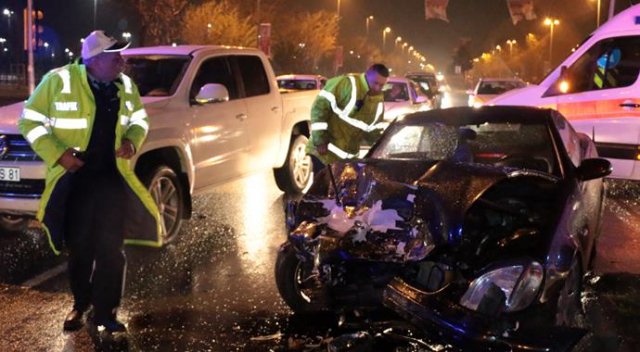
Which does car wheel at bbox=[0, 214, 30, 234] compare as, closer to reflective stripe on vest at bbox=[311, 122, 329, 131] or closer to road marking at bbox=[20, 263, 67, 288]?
road marking at bbox=[20, 263, 67, 288]

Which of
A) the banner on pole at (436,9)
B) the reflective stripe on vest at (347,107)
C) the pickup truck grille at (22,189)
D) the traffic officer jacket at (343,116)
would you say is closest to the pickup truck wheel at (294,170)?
the traffic officer jacket at (343,116)

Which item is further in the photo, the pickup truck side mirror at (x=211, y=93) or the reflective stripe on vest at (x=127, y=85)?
the pickup truck side mirror at (x=211, y=93)

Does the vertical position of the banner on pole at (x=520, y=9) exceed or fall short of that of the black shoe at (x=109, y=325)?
it exceeds it

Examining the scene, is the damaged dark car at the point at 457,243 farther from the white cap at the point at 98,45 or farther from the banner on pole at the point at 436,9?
the banner on pole at the point at 436,9

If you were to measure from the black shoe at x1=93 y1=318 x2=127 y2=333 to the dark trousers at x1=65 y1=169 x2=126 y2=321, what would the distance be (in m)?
0.03

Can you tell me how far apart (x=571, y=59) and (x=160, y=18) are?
2226cm

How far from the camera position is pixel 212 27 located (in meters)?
36.5

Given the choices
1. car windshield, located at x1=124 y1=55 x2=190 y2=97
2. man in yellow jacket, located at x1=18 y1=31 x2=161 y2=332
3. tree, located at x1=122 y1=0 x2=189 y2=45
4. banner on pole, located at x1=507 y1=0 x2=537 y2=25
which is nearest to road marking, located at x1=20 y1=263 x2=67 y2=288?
man in yellow jacket, located at x1=18 y1=31 x2=161 y2=332

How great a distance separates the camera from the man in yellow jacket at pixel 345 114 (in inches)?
285

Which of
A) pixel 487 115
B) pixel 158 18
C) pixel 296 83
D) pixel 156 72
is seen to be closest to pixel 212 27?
pixel 158 18

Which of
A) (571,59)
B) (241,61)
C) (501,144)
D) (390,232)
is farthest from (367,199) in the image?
(571,59)

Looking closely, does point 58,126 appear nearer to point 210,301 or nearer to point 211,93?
point 210,301

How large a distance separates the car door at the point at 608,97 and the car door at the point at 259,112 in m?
3.87

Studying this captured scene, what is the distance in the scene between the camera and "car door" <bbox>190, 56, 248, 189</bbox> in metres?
7.62
